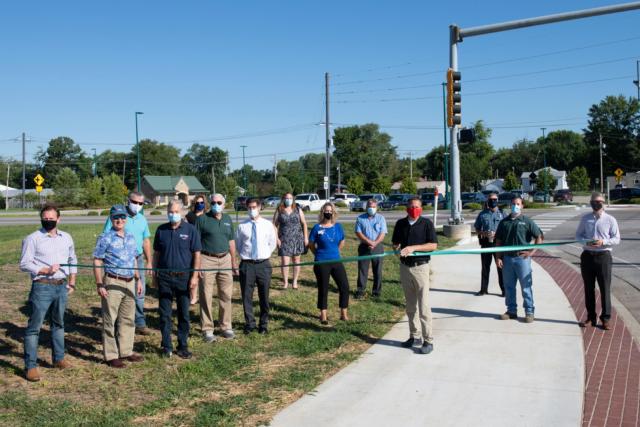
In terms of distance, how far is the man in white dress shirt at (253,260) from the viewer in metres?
7.58

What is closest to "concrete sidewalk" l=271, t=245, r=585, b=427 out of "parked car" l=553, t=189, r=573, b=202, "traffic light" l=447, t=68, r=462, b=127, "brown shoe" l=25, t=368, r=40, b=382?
"brown shoe" l=25, t=368, r=40, b=382

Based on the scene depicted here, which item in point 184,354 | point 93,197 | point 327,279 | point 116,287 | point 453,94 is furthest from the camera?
point 93,197

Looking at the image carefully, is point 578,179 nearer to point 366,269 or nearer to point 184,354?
point 366,269

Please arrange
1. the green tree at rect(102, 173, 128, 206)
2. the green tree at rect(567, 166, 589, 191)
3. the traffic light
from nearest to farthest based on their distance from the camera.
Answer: the traffic light, the green tree at rect(102, 173, 128, 206), the green tree at rect(567, 166, 589, 191)

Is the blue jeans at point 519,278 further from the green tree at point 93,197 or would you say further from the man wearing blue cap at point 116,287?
the green tree at point 93,197

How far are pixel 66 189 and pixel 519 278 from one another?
221 feet

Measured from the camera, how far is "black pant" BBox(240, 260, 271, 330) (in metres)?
7.60

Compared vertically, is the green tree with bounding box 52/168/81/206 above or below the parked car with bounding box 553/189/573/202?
above

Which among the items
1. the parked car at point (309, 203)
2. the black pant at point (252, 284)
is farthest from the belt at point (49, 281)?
the parked car at point (309, 203)

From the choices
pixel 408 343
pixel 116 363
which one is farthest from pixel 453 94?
pixel 116 363

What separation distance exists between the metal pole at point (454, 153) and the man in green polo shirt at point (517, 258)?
8286 mm

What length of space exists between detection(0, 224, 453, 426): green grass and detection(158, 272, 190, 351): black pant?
0.22m

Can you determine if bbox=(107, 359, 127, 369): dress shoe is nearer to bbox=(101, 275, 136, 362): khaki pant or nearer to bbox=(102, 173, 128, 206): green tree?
bbox=(101, 275, 136, 362): khaki pant

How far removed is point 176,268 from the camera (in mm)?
6625
